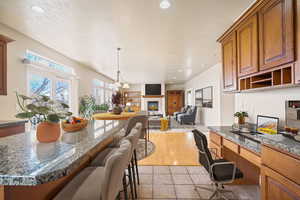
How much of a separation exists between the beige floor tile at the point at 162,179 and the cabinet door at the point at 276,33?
2113 mm

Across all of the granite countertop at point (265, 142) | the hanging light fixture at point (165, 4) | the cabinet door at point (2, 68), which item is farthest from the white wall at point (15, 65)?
the granite countertop at point (265, 142)

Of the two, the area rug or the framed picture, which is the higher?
the framed picture

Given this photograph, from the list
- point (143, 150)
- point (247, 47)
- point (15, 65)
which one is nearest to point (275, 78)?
point (247, 47)

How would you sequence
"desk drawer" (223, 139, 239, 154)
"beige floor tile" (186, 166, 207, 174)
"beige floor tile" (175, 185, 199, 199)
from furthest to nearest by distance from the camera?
"beige floor tile" (186, 166, 207, 174) < "beige floor tile" (175, 185, 199, 199) < "desk drawer" (223, 139, 239, 154)

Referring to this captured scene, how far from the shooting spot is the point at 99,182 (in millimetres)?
1017

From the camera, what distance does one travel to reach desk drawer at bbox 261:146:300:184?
38.3 inches

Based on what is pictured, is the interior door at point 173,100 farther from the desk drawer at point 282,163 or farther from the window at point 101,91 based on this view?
the desk drawer at point 282,163

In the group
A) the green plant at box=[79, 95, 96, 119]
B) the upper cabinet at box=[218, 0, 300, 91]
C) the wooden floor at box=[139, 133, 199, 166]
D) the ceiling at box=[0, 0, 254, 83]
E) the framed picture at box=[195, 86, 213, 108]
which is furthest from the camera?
the framed picture at box=[195, 86, 213, 108]

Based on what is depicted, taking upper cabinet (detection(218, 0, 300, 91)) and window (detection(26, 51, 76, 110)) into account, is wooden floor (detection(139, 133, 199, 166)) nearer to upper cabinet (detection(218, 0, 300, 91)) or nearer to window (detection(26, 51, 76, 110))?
upper cabinet (detection(218, 0, 300, 91))

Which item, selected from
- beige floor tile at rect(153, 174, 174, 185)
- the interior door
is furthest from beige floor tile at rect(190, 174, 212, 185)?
the interior door

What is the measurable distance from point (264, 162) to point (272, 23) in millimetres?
1492

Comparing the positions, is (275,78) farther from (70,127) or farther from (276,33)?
(70,127)

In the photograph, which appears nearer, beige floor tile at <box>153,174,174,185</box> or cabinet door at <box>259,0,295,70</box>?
cabinet door at <box>259,0,295,70</box>

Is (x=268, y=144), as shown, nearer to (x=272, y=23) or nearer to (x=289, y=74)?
(x=289, y=74)
